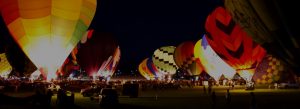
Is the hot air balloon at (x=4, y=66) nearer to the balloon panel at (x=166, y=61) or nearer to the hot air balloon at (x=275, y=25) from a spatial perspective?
the balloon panel at (x=166, y=61)

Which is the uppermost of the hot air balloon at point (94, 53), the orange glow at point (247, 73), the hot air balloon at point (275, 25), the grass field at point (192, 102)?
the hot air balloon at point (94, 53)

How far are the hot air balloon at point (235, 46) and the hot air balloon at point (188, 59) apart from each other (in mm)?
19408

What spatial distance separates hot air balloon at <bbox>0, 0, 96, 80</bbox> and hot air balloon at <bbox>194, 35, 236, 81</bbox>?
18292 mm

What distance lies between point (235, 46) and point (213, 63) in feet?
36.0

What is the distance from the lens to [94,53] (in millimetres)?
42969

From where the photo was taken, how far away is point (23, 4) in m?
22.9

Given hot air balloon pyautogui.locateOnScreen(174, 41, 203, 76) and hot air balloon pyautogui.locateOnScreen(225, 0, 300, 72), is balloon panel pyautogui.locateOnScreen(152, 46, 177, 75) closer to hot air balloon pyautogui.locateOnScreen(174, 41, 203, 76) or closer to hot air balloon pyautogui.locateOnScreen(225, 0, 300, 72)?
hot air balloon pyautogui.locateOnScreen(174, 41, 203, 76)

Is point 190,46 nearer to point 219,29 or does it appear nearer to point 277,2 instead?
point 219,29

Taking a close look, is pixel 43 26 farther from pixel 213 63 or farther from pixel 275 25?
pixel 213 63

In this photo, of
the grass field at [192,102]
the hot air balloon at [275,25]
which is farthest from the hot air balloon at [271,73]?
the hot air balloon at [275,25]

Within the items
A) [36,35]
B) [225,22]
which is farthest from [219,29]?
[36,35]

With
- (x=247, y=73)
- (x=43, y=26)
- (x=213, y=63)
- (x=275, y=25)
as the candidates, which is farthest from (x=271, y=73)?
(x=275, y=25)

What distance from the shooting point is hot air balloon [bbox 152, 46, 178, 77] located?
6925cm

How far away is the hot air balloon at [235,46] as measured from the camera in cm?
3133
